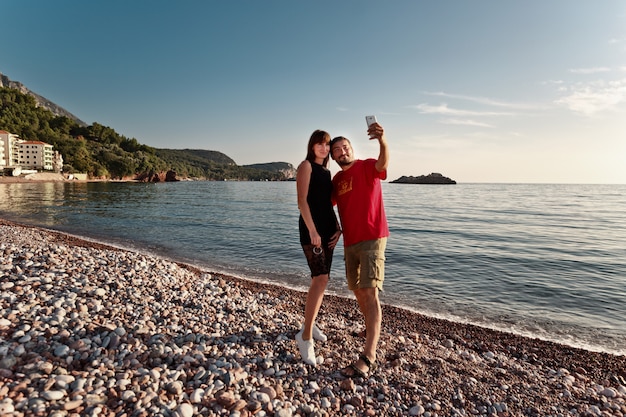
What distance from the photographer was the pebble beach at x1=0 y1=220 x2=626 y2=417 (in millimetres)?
3408

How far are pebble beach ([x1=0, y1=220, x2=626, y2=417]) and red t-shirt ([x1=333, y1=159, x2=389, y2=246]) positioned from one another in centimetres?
187

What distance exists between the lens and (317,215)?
450cm

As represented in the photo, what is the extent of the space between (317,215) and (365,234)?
686 mm

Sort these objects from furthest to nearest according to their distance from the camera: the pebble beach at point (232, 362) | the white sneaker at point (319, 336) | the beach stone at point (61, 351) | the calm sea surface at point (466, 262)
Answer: the calm sea surface at point (466, 262) → the white sneaker at point (319, 336) → the beach stone at point (61, 351) → the pebble beach at point (232, 362)

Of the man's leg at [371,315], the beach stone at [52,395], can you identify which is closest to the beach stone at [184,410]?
the beach stone at [52,395]

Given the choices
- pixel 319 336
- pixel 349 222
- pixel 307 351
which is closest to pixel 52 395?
pixel 307 351

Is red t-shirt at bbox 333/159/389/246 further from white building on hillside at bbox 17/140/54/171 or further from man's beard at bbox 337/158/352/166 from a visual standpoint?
white building on hillside at bbox 17/140/54/171

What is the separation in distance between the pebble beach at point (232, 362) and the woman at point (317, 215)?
0.85 metres

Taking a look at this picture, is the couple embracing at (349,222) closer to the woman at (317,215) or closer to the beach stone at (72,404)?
the woman at (317,215)

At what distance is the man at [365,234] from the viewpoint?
4340 millimetres

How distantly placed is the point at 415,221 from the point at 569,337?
20.5m

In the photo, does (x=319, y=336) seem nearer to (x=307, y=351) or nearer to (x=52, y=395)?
(x=307, y=351)

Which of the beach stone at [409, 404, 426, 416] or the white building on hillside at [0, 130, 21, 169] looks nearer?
the beach stone at [409, 404, 426, 416]

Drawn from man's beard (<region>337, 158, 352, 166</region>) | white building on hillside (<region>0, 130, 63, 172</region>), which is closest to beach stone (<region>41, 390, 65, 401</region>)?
man's beard (<region>337, 158, 352, 166</region>)
